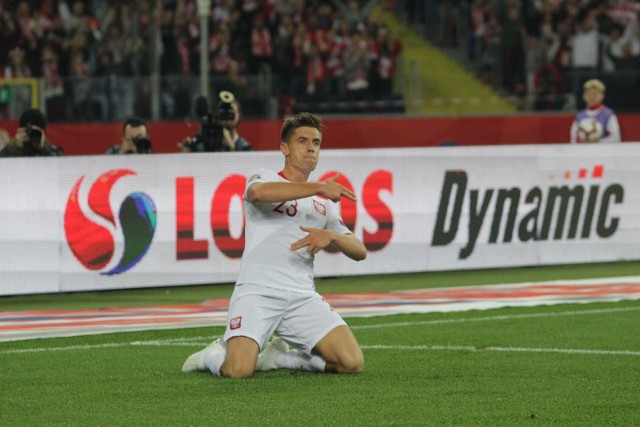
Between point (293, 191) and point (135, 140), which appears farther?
point (135, 140)

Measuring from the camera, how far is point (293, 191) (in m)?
9.30

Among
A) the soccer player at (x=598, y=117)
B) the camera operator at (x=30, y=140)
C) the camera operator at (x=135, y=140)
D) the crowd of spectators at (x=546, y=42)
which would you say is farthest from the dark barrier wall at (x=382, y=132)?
the camera operator at (x=30, y=140)

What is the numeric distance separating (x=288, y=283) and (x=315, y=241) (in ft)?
1.41

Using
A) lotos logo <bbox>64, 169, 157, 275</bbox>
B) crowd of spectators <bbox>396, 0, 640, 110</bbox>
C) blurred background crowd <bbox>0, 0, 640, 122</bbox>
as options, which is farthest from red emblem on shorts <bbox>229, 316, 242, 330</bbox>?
crowd of spectators <bbox>396, 0, 640, 110</bbox>

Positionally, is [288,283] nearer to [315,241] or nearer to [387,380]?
[315,241]

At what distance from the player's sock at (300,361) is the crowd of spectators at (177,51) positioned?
43.7ft

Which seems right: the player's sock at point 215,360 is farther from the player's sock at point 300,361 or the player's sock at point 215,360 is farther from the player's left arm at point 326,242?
the player's left arm at point 326,242

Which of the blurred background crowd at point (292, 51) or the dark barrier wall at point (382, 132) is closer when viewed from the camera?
the dark barrier wall at point (382, 132)

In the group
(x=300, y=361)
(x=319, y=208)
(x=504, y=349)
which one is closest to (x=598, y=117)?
(x=504, y=349)

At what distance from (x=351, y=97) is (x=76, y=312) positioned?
12754 mm

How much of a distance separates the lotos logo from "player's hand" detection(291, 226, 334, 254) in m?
5.78

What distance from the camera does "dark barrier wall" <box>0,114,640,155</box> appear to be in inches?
898

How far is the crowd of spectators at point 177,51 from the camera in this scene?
23.2 meters

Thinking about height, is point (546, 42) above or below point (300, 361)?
above
